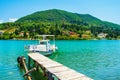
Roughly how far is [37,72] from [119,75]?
10.4 meters

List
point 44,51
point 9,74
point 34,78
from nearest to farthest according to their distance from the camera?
point 34,78 < point 9,74 < point 44,51

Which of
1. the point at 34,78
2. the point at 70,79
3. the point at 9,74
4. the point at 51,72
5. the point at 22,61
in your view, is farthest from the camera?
the point at 22,61

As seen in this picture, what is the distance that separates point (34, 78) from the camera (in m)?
27.7

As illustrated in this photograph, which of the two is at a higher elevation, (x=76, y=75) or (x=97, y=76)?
(x=76, y=75)

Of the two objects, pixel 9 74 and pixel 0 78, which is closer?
pixel 0 78

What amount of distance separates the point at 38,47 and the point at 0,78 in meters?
25.3

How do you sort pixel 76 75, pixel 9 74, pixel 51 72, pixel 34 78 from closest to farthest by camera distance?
pixel 76 75, pixel 51 72, pixel 34 78, pixel 9 74

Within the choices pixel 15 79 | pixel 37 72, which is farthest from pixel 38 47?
pixel 15 79

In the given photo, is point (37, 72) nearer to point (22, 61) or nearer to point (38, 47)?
point (22, 61)

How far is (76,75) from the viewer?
18.7 meters

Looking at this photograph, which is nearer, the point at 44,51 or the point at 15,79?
the point at 15,79

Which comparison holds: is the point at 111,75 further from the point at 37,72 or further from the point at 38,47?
the point at 38,47

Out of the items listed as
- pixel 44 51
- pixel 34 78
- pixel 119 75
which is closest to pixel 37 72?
pixel 34 78

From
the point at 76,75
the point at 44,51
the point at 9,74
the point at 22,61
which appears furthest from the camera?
the point at 44,51
